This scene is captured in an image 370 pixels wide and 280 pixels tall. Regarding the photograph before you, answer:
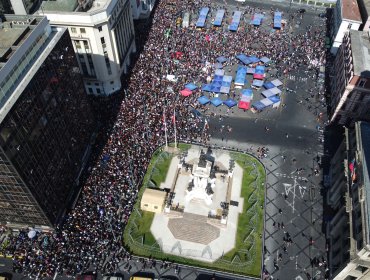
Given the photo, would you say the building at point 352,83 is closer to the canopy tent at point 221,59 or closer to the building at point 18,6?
the canopy tent at point 221,59

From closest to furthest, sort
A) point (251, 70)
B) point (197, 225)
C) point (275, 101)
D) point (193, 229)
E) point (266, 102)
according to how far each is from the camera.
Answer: point (193, 229) → point (197, 225) → point (266, 102) → point (275, 101) → point (251, 70)

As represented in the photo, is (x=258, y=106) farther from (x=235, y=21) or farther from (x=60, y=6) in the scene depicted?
(x=60, y=6)

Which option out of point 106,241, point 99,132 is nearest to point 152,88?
point 99,132

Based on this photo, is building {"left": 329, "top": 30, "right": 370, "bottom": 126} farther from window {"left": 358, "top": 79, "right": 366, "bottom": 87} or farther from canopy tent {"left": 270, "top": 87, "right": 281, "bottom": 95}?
canopy tent {"left": 270, "top": 87, "right": 281, "bottom": 95}

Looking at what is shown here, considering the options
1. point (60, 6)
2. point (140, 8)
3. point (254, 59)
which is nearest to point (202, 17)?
point (140, 8)

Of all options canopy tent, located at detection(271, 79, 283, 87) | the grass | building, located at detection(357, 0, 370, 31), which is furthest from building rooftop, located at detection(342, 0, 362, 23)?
the grass

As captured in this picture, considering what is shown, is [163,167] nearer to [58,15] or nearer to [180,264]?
[180,264]
